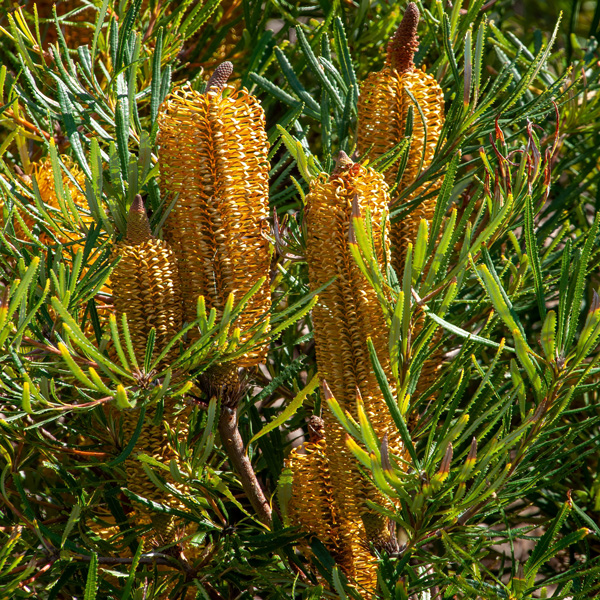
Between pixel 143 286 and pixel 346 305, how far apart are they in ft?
0.38

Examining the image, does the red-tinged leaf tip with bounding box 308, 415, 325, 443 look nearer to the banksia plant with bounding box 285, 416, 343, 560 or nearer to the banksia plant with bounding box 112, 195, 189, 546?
the banksia plant with bounding box 285, 416, 343, 560

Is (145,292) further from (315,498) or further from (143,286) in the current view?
(315,498)

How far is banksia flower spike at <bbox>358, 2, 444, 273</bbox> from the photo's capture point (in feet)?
1.53

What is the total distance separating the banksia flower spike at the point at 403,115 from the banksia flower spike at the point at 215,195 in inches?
3.9

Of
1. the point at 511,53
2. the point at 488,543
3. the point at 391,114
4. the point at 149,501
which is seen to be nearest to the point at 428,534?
the point at 488,543

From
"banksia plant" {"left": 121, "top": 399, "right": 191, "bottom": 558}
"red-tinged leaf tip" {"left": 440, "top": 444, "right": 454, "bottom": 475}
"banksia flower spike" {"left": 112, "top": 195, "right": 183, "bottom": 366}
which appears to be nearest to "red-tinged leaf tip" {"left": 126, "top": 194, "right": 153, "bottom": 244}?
"banksia flower spike" {"left": 112, "top": 195, "right": 183, "bottom": 366}

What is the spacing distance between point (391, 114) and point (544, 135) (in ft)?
1.19

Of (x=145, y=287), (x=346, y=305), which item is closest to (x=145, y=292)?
(x=145, y=287)

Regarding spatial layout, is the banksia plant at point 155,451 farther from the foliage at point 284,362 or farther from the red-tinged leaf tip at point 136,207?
the red-tinged leaf tip at point 136,207

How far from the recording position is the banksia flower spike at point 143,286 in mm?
385

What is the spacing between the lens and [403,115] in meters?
0.47

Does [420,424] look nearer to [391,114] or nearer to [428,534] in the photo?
[428,534]

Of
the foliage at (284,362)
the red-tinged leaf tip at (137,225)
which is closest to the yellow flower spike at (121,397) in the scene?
the foliage at (284,362)

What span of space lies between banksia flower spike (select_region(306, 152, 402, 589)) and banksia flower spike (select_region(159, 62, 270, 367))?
39 millimetres
